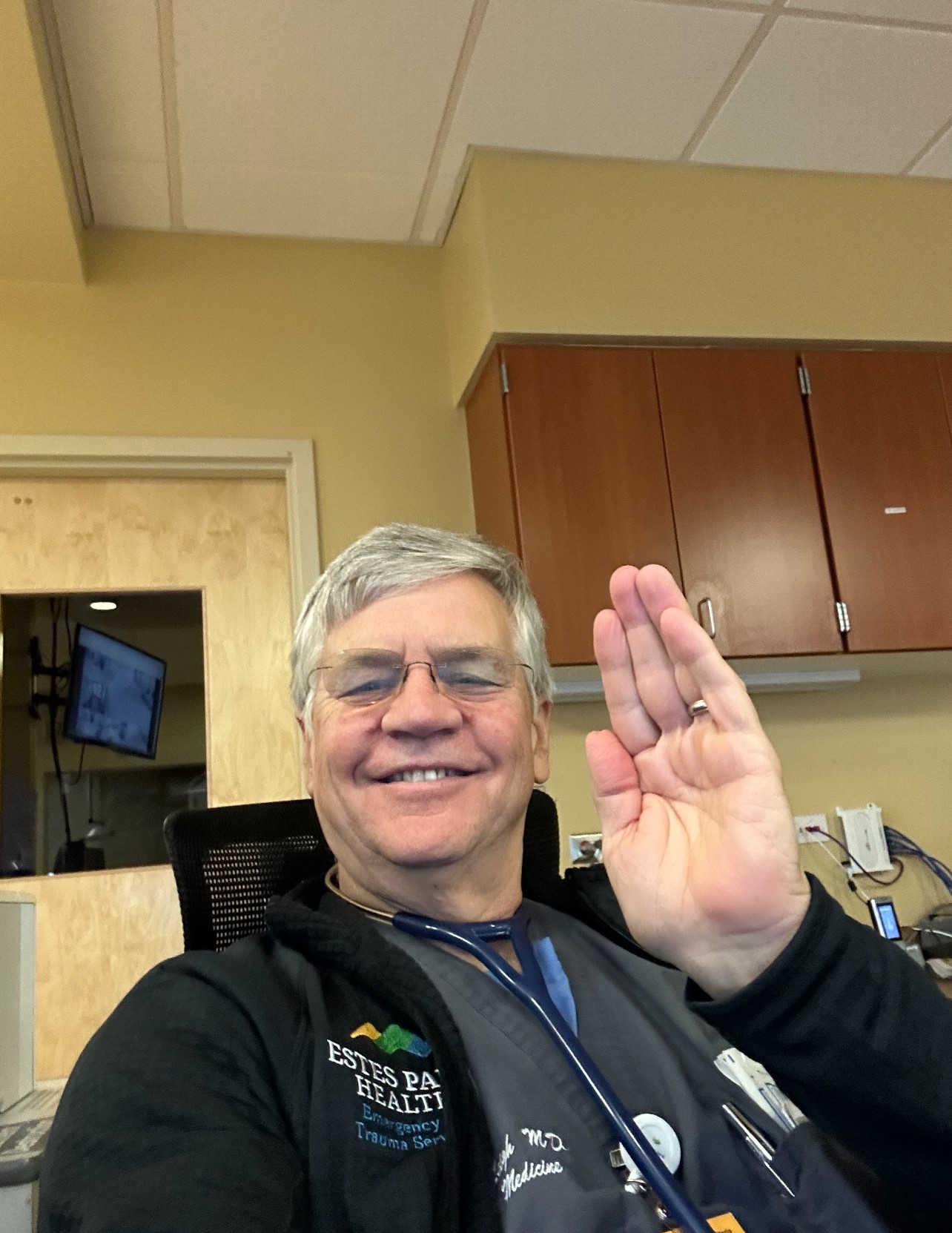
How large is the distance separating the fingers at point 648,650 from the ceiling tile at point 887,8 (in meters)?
1.65

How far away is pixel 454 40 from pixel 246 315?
0.81 meters

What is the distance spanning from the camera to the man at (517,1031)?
71cm

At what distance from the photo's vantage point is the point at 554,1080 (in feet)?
2.82

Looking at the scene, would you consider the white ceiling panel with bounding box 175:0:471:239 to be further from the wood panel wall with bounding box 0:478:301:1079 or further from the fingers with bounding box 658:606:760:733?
the fingers with bounding box 658:606:760:733

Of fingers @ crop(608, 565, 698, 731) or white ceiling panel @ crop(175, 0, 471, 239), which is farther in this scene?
white ceiling panel @ crop(175, 0, 471, 239)

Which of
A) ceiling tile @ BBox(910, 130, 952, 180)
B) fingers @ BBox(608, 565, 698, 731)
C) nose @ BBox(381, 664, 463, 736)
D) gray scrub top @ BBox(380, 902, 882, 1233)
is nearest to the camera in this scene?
gray scrub top @ BBox(380, 902, 882, 1233)

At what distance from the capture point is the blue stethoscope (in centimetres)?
73

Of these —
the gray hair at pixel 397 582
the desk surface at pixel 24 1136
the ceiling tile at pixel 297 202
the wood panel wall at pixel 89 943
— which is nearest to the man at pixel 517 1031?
the gray hair at pixel 397 582

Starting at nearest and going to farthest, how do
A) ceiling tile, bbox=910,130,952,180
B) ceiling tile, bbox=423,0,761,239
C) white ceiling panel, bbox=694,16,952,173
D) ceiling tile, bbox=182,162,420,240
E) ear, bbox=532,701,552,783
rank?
ear, bbox=532,701,552,783 → ceiling tile, bbox=423,0,761,239 → white ceiling panel, bbox=694,16,952,173 → ceiling tile, bbox=182,162,420,240 → ceiling tile, bbox=910,130,952,180

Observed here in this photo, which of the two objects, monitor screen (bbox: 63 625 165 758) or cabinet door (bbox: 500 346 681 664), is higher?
cabinet door (bbox: 500 346 681 664)

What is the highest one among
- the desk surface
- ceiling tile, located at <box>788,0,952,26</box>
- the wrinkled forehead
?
ceiling tile, located at <box>788,0,952,26</box>

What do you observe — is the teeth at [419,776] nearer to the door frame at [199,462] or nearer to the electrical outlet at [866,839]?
the door frame at [199,462]

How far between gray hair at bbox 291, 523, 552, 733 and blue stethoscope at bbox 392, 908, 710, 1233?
30 cm

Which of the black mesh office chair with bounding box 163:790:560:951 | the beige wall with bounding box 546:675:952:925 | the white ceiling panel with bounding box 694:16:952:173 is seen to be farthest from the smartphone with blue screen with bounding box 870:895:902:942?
the white ceiling panel with bounding box 694:16:952:173
